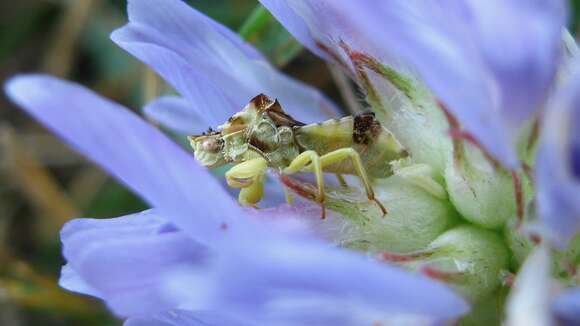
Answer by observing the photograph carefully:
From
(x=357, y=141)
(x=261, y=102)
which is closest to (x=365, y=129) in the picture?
(x=357, y=141)

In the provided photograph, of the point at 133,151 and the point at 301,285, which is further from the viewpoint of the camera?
the point at 133,151

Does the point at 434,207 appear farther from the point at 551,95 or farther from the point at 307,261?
the point at 307,261

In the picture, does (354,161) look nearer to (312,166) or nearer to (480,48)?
(312,166)

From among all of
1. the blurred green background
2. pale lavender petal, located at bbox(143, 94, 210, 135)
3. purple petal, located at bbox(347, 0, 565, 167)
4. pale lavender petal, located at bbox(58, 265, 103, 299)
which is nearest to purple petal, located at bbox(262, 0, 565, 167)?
purple petal, located at bbox(347, 0, 565, 167)

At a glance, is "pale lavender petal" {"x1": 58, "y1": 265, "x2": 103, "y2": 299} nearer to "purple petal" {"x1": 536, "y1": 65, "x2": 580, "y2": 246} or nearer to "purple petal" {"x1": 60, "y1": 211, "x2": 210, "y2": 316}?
"purple petal" {"x1": 60, "y1": 211, "x2": 210, "y2": 316}

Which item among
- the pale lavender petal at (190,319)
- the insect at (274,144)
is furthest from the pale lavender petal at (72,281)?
the insect at (274,144)

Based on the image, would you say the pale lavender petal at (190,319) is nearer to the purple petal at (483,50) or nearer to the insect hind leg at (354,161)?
the insect hind leg at (354,161)

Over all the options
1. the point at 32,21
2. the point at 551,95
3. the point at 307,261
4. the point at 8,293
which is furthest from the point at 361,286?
the point at 32,21
